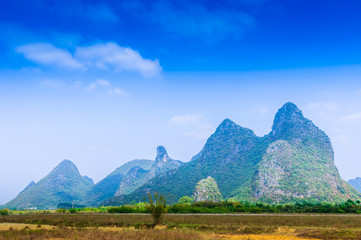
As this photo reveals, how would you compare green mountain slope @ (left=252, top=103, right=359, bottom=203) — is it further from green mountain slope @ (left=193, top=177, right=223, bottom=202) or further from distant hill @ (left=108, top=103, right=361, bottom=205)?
green mountain slope @ (left=193, top=177, right=223, bottom=202)

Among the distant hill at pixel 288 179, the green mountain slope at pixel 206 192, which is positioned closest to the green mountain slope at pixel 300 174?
the distant hill at pixel 288 179

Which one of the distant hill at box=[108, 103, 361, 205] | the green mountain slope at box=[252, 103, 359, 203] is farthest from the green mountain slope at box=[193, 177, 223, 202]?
the green mountain slope at box=[252, 103, 359, 203]

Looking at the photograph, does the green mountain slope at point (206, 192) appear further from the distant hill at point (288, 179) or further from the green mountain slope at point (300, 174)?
the green mountain slope at point (300, 174)

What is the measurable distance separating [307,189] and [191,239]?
137m

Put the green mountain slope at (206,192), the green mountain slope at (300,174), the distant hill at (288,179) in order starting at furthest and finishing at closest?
the green mountain slope at (206,192), the distant hill at (288,179), the green mountain slope at (300,174)

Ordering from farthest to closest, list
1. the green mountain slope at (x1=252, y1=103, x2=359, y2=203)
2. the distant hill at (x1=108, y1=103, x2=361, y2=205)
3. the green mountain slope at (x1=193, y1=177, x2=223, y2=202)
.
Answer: the green mountain slope at (x1=193, y1=177, x2=223, y2=202) → the distant hill at (x1=108, y1=103, x2=361, y2=205) → the green mountain slope at (x1=252, y1=103, x2=359, y2=203)

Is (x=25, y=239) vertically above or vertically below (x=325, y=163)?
below

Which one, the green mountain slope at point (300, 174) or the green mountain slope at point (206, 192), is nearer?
the green mountain slope at point (300, 174)

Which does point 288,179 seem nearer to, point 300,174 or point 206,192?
point 300,174

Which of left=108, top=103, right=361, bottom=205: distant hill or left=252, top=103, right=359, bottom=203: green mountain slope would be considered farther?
left=108, top=103, right=361, bottom=205: distant hill

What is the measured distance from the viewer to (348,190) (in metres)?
154

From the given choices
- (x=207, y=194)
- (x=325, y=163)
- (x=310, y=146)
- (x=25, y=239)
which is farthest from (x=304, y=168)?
(x=25, y=239)

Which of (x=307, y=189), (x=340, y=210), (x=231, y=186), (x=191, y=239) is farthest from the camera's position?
(x=231, y=186)

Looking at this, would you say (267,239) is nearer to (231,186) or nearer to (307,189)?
(307,189)
